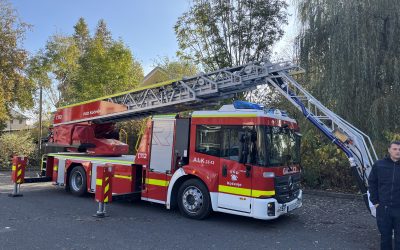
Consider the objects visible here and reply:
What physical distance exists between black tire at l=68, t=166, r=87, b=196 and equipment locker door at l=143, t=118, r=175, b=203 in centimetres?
265

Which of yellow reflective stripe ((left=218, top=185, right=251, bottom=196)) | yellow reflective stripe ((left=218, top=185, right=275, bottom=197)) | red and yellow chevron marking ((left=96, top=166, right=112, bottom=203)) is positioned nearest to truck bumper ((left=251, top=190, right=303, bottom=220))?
yellow reflective stripe ((left=218, top=185, right=275, bottom=197))

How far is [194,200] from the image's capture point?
832 cm

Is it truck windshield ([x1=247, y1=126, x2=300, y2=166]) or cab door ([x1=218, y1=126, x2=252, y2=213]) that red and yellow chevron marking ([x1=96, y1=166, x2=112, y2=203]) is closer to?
cab door ([x1=218, y1=126, x2=252, y2=213])

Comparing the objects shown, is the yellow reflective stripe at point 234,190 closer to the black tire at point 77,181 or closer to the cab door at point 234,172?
the cab door at point 234,172

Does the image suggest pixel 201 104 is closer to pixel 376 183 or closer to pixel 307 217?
pixel 307 217

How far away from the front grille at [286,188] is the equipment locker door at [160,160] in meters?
2.63

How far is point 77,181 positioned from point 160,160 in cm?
369

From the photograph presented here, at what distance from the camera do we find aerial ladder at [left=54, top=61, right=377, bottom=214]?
295 inches

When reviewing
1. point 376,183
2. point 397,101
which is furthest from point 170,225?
point 397,101

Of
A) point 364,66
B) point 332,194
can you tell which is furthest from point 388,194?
point 332,194

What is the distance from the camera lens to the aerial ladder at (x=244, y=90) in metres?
7.50

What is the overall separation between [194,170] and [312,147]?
6534 millimetres

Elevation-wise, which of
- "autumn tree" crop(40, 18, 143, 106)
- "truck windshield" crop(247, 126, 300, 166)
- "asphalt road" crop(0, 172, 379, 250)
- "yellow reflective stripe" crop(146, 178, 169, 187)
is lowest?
"asphalt road" crop(0, 172, 379, 250)

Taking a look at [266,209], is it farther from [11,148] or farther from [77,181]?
[11,148]
